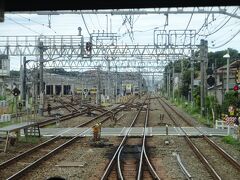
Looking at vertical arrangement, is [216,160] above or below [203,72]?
below

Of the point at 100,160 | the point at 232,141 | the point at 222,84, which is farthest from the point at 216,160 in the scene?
the point at 222,84

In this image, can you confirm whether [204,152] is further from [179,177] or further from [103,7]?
[103,7]

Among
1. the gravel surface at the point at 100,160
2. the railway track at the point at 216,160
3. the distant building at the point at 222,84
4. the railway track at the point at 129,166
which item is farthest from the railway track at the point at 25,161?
the distant building at the point at 222,84

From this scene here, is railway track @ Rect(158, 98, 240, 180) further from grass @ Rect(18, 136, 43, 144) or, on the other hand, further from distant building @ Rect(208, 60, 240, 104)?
distant building @ Rect(208, 60, 240, 104)

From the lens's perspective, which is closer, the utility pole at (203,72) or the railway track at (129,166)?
the railway track at (129,166)

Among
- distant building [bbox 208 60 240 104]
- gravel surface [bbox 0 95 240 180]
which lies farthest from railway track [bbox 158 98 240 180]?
distant building [bbox 208 60 240 104]

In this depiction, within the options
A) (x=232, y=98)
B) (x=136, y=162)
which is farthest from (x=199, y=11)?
(x=232, y=98)

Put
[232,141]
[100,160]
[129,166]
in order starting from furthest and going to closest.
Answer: [232,141]
[100,160]
[129,166]

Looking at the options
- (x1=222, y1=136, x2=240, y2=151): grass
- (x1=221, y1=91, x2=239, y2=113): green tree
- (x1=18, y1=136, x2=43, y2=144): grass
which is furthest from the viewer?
(x1=221, y1=91, x2=239, y2=113): green tree

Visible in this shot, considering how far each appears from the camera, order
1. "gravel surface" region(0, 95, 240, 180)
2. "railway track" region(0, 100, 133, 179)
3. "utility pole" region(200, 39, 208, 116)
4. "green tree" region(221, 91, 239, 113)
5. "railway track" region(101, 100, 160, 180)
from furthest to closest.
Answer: "utility pole" region(200, 39, 208, 116) < "green tree" region(221, 91, 239, 113) < "railway track" region(0, 100, 133, 179) < "gravel surface" region(0, 95, 240, 180) < "railway track" region(101, 100, 160, 180)

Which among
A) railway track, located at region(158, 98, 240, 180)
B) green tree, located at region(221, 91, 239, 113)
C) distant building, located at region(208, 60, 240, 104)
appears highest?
distant building, located at region(208, 60, 240, 104)

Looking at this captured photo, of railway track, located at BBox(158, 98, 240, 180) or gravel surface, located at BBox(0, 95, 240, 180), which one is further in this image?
railway track, located at BBox(158, 98, 240, 180)

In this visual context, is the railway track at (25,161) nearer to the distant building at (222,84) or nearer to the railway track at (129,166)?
the railway track at (129,166)

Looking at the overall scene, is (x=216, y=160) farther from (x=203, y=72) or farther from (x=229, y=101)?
(x=203, y=72)
